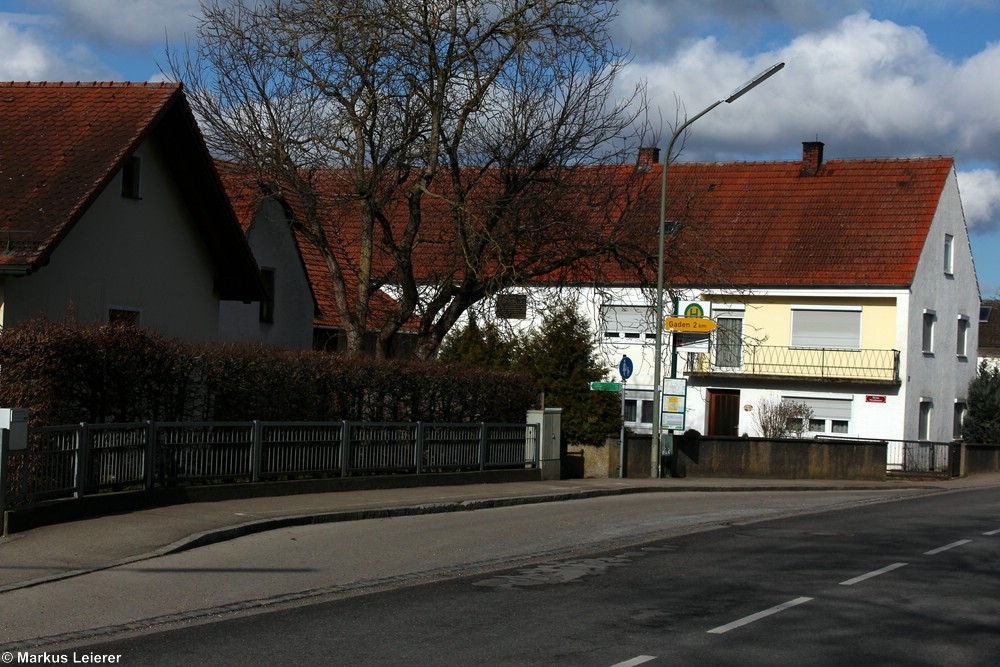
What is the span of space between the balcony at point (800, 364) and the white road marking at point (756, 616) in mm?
27879

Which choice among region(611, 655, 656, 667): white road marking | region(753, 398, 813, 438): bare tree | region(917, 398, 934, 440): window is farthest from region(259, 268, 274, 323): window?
region(611, 655, 656, 667): white road marking

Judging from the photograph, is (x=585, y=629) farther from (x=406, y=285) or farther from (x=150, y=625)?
(x=406, y=285)

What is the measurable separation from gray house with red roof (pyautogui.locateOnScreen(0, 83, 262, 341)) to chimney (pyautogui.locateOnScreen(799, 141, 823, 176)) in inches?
930

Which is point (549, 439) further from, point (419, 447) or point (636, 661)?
point (636, 661)

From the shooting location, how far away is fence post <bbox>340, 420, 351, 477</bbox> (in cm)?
1844

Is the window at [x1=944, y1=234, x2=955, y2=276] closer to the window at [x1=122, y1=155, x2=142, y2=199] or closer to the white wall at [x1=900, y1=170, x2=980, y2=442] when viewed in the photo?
the white wall at [x1=900, y1=170, x2=980, y2=442]

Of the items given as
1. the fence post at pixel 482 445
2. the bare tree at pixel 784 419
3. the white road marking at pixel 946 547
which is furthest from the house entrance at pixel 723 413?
the white road marking at pixel 946 547

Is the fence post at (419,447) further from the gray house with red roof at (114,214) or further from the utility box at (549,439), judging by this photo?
the gray house with red roof at (114,214)

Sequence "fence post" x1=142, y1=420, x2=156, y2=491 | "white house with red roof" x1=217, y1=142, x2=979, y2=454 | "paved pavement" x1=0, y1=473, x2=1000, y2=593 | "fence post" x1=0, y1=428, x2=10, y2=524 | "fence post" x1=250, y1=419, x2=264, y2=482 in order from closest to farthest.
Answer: "paved pavement" x1=0, y1=473, x2=1000, y2=593 < "fence post" x1=0, y1=428, x2=10, y2=524 < "fence post" x1=142, y1=420, x2=156, y2=491 < "fence post" x1=250, y1=419, x2=264, y2=482 < "white house with red roof" x1=217, y1=142, x2=979, y2=454

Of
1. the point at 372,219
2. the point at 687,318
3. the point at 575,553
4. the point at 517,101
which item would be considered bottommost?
the point at 575,553

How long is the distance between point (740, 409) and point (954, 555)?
81.2 ft

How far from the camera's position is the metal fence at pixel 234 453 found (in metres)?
12.8

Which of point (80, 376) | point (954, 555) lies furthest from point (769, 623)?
point (80, 376)

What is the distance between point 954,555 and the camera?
1379 centimetres
